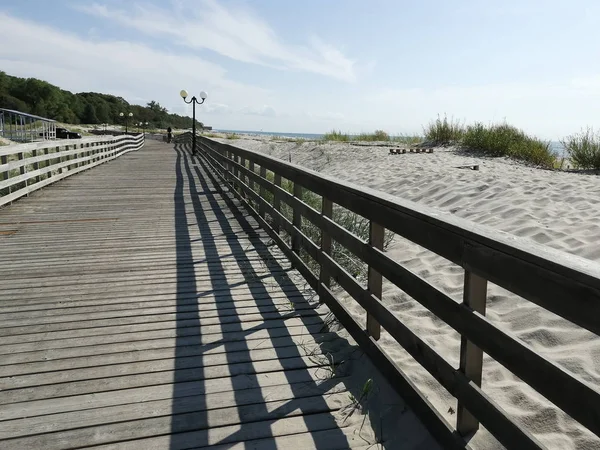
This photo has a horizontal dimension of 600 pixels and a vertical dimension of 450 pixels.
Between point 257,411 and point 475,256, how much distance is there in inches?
53.6

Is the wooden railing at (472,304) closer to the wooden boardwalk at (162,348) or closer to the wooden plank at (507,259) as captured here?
the wooden plank at (507,259)

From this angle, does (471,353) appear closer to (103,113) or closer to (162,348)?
(162,348)

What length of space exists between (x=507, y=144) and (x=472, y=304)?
14.5 meters

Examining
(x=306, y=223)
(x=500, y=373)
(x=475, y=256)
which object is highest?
(x=475, y=256)

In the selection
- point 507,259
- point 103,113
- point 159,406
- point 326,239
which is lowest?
point 159,406

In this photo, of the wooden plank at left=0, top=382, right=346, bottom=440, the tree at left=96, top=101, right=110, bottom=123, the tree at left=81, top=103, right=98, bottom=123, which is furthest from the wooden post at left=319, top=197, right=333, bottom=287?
the tree at left=96, top=101, right=110, bottom=123

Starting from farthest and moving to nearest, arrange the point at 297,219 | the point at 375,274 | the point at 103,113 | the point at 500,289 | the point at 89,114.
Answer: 1. the point at 103,113
2. the point at 89,114
3. the point at 297,219
4. the point at 500,289
5. the point at 375,274

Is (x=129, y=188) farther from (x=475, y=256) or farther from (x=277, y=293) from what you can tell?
(x=475, y=256)

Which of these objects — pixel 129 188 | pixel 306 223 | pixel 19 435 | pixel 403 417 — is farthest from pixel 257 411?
pixel 129 188

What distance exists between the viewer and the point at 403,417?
2.50 meters

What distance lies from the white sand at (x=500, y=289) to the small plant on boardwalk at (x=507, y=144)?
77.2 inches

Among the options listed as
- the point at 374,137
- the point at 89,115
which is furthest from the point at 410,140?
the point at 89,115

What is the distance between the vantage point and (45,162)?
1297 cm

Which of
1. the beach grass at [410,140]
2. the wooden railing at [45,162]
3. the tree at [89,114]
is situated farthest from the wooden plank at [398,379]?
the tree at [89,114]
